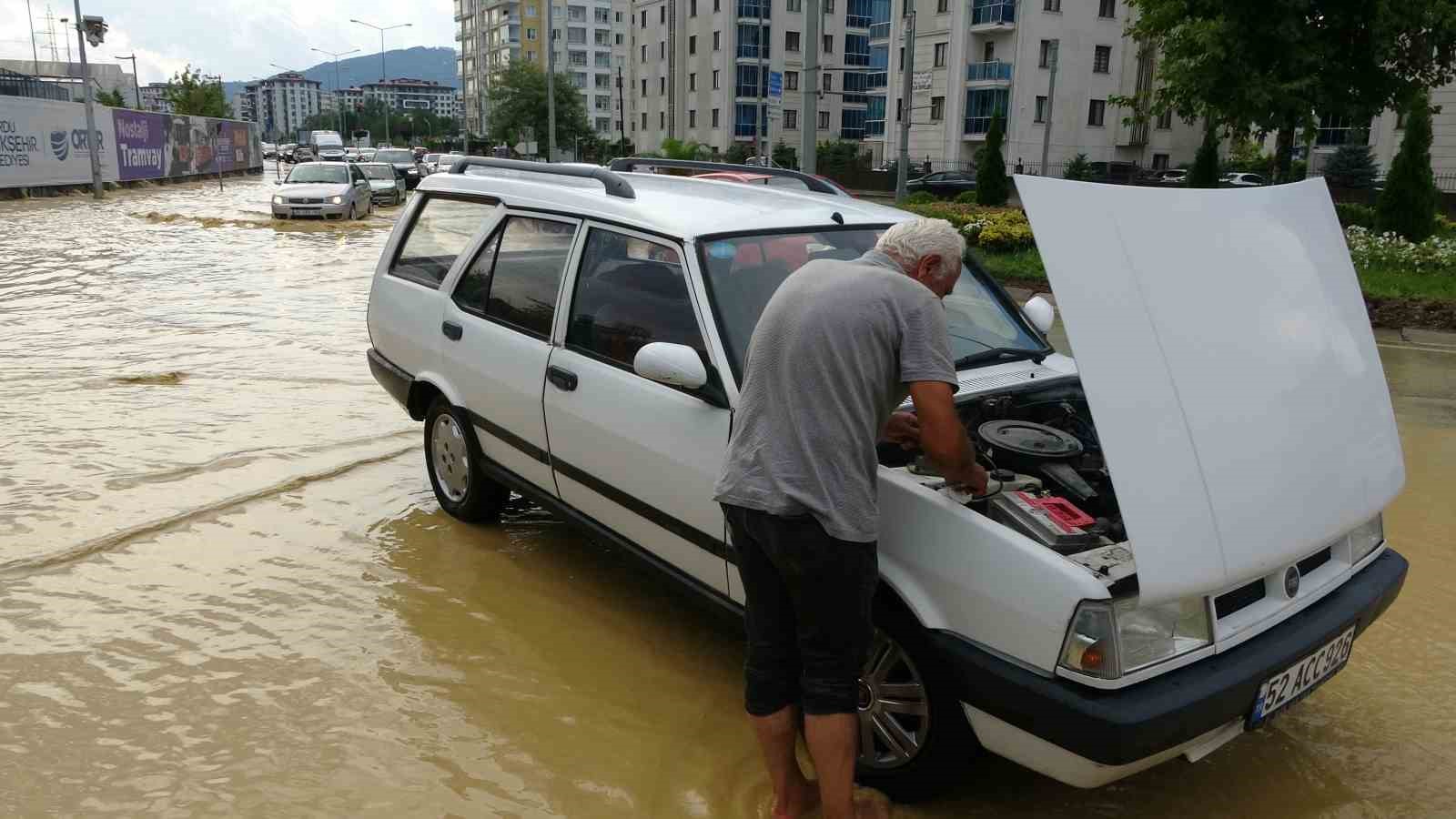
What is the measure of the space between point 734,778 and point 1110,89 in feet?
187

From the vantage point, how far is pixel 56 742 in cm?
356

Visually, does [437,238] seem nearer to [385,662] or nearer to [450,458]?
[450,458]

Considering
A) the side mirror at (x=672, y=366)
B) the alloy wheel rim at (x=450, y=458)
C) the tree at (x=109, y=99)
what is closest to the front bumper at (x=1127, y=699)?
the side mirror at (x=672, y=366)

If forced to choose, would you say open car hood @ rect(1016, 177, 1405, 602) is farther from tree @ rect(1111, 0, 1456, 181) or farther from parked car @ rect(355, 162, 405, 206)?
parked car @ rect(355, 162, 405, 206)

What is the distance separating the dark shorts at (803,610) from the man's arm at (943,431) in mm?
296

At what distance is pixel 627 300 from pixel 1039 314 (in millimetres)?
1779

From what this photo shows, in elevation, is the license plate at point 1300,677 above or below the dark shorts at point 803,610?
below

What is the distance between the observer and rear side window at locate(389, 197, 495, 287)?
5391 mm

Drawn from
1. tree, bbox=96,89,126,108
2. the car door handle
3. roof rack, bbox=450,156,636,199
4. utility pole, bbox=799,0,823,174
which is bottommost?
the car door handle

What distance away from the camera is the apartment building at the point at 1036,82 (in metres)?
52.9

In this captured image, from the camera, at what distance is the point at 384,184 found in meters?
32.3

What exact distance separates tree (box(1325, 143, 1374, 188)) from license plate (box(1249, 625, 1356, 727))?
1712 inches

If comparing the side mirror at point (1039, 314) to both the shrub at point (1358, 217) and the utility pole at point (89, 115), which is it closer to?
the shrub at point (1358, 217)

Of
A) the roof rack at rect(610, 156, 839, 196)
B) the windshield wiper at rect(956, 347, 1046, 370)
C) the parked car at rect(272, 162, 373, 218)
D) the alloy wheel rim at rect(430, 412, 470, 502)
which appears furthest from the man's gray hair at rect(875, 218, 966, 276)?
the parked car at rect(272, 162, 373, 218)
